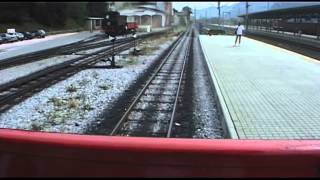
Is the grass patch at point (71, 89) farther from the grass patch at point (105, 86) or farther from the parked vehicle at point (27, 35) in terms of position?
the parked vehicle at point (27, 35)

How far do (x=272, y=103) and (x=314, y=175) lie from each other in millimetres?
7996

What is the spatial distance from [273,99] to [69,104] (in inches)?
Result: 179

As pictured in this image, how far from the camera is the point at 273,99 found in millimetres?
10695

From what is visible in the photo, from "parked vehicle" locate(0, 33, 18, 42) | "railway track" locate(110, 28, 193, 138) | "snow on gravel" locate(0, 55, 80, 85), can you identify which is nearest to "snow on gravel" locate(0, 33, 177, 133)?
"railway track" locate(110, 28, 193, 138)

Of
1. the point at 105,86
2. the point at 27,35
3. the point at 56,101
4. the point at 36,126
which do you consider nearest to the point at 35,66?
the point at 105,86

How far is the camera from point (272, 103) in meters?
10.2

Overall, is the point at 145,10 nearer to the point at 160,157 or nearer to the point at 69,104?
the point at 69,104

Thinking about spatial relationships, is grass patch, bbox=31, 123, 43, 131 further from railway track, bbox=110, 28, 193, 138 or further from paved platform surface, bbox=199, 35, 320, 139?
paved platform surface, bbox=199, 35, 320, 139

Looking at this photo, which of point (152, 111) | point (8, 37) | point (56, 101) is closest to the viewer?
point (8, 37)

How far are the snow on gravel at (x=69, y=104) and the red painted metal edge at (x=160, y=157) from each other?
6.64 m

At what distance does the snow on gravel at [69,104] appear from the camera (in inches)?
375

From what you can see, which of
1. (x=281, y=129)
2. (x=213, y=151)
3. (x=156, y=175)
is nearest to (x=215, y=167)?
(x=213, y=151)

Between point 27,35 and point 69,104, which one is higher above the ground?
point 27,35

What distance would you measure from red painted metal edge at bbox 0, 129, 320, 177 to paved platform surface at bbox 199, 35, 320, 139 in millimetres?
4831
